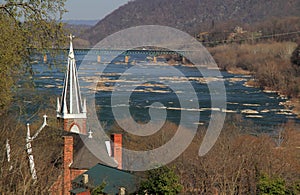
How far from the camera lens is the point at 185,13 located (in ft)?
426

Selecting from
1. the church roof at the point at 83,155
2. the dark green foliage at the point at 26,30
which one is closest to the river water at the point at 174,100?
the church roof at the point at 83,155

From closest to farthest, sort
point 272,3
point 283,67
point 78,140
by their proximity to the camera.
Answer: point 78,140
point 283,67
point 272,3

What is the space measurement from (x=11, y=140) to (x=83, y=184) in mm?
4203

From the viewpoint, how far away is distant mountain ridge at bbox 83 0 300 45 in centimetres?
11525

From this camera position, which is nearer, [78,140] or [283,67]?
[78,140]

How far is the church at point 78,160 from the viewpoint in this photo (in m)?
9.77

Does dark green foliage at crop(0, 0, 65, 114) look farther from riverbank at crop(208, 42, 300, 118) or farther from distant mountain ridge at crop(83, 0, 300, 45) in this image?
distant mountain ridge at crop(83, 0, 300, 45)

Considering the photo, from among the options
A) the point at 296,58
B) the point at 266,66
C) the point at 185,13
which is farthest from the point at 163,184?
the point at 185,13

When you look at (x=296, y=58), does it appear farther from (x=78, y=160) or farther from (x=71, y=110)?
(x=78, y=160)

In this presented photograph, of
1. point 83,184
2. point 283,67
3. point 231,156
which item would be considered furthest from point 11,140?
point 283,67

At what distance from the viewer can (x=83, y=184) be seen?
9.98 meters

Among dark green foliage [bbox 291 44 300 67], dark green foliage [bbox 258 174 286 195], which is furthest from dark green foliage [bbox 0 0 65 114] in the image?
dark green foliage [bbox 291 44 300 67]

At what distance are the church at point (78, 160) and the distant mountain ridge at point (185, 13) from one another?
93645mm

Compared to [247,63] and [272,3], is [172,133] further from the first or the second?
[272,3]
